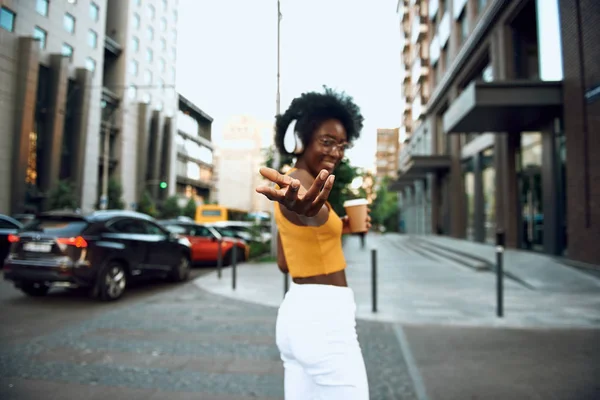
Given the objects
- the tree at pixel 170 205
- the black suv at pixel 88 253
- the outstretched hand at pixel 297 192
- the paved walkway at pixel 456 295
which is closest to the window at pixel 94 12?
Answer: the outstretched hand at pixel 297 192

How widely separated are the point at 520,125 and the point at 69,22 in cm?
1489

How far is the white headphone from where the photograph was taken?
1.71 metres

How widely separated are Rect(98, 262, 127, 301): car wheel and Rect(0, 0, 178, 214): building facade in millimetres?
4686

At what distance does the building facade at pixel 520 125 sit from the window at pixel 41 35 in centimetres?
232

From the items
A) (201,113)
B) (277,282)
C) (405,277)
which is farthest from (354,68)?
(405,277)

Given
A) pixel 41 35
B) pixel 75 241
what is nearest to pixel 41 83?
pixel 41 35

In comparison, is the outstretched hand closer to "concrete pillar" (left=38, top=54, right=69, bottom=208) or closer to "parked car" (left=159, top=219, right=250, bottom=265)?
"concrete pillar" (left=38, top=54, right=69, bottom=208)

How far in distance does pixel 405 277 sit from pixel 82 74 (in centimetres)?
903

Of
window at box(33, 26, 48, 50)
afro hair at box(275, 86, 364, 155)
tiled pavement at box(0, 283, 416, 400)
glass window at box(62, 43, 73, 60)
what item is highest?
window at box(33, 26, 48, 50)

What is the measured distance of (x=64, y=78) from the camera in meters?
1.77

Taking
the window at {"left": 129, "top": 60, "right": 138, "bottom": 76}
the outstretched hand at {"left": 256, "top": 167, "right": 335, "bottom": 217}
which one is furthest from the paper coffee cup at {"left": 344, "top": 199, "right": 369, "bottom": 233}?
the window at {"left": 129, "top": 60, "right": 138, "bottom": 76}

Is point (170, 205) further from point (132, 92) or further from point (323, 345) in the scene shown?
point (323, 345)

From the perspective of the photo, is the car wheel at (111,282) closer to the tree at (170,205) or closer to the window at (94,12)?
the tree at (170,205)

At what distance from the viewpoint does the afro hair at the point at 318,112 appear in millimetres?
1709
